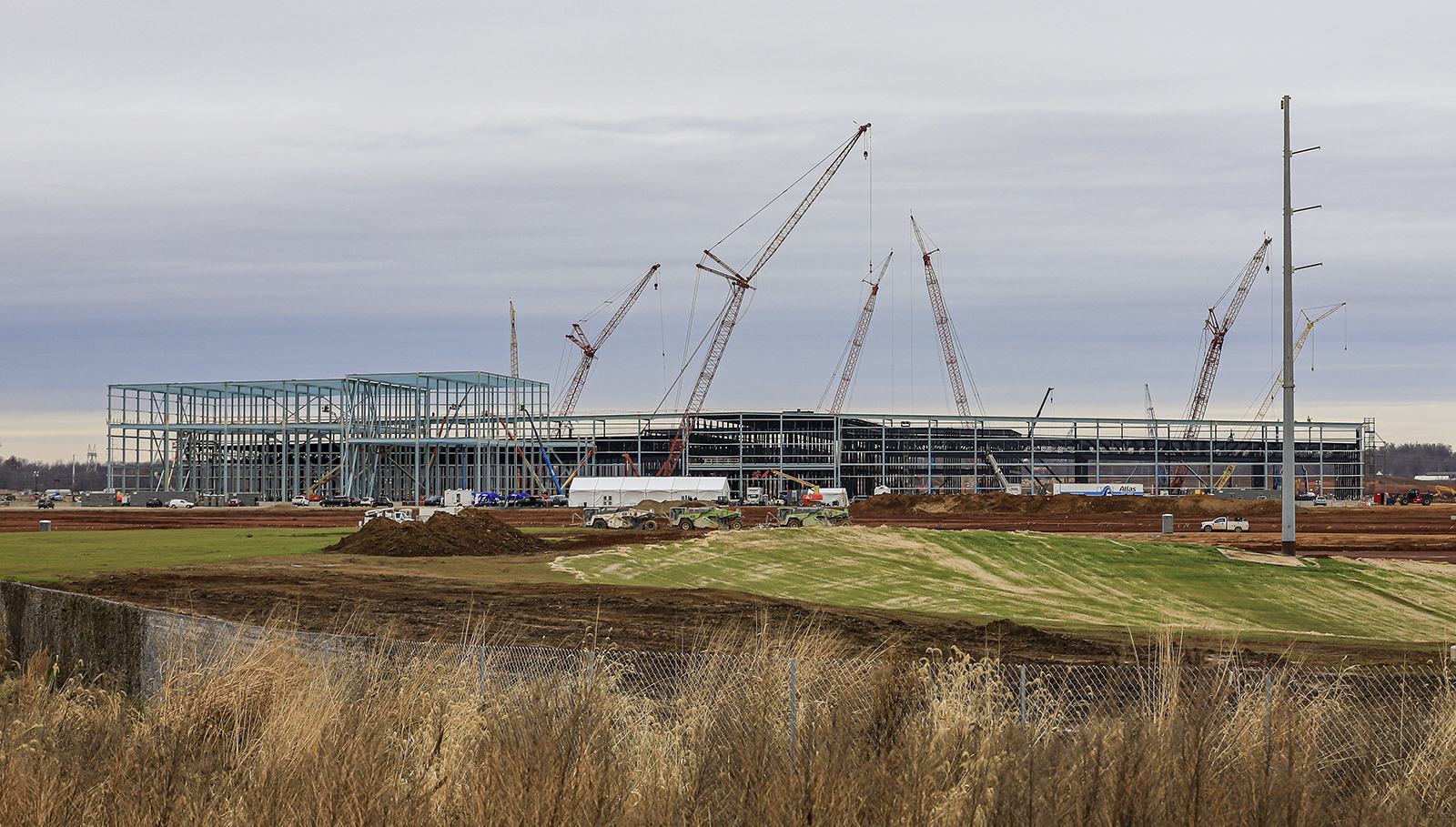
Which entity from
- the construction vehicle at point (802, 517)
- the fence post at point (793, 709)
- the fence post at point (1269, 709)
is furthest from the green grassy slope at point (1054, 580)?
the fence post at point (793, 709)

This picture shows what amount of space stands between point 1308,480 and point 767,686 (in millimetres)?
151716

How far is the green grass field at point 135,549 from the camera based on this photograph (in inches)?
1531

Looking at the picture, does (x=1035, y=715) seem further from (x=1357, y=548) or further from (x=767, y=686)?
(x=1357, y=548)

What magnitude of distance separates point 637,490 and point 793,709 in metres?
81.9

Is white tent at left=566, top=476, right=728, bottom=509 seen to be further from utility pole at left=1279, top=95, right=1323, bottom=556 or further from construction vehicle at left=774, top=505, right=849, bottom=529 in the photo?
utility pole at left=1279, top=95, right=1323, bottom=556

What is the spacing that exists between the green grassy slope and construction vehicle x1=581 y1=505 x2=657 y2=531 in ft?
70.6

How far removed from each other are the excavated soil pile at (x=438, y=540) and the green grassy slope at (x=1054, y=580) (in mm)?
6743

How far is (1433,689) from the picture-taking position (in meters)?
17.8

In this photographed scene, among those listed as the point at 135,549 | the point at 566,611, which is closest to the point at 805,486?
the point at 135,549

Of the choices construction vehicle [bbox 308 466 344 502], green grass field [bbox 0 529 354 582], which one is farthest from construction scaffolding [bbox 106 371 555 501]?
green grass field [bbox 0 529 354 582]

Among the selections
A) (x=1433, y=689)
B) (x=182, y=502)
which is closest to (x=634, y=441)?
(x=182, y=502)

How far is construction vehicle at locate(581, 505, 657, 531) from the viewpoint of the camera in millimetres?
69125

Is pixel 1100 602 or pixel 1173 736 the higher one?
pixel 1173 736

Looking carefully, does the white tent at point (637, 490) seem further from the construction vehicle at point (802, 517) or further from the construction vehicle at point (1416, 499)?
the construction vehicle at point (1416, 499)
